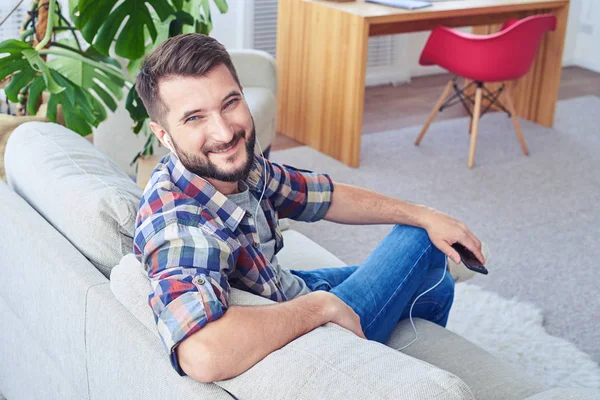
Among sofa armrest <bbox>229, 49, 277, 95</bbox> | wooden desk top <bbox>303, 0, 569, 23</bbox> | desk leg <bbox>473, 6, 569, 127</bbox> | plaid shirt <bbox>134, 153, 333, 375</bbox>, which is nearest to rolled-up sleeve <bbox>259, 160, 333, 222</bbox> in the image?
plaid shirt <bbox>134, 153, 333, 375</bbox>

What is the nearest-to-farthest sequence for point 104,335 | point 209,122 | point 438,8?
point 104,335, point 209,122, point 438,8

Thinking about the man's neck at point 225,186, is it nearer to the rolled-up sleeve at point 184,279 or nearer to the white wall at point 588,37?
the rolled-up sleeve at point 184,279

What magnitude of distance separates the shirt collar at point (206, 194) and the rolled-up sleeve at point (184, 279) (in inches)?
5.2

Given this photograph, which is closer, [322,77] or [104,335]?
[104,335]

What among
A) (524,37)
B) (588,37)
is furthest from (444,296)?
(588,37)

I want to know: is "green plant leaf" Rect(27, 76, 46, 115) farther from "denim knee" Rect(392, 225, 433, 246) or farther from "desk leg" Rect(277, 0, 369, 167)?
"desk leg" Rect(277, 0, 369, 167)

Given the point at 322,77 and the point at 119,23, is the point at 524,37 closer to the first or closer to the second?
the point at 322,77

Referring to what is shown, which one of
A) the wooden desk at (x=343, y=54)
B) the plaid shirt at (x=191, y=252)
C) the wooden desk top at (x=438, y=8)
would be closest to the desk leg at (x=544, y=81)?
the wooden desk at (x=343, y=54)

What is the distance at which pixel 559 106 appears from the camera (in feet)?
16.6

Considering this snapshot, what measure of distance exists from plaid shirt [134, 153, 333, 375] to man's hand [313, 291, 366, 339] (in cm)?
18

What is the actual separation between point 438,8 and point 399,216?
2.33 metres

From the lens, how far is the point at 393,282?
173 cm

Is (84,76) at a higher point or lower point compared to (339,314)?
higher

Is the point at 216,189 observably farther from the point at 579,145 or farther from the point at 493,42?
the point at 579,145
